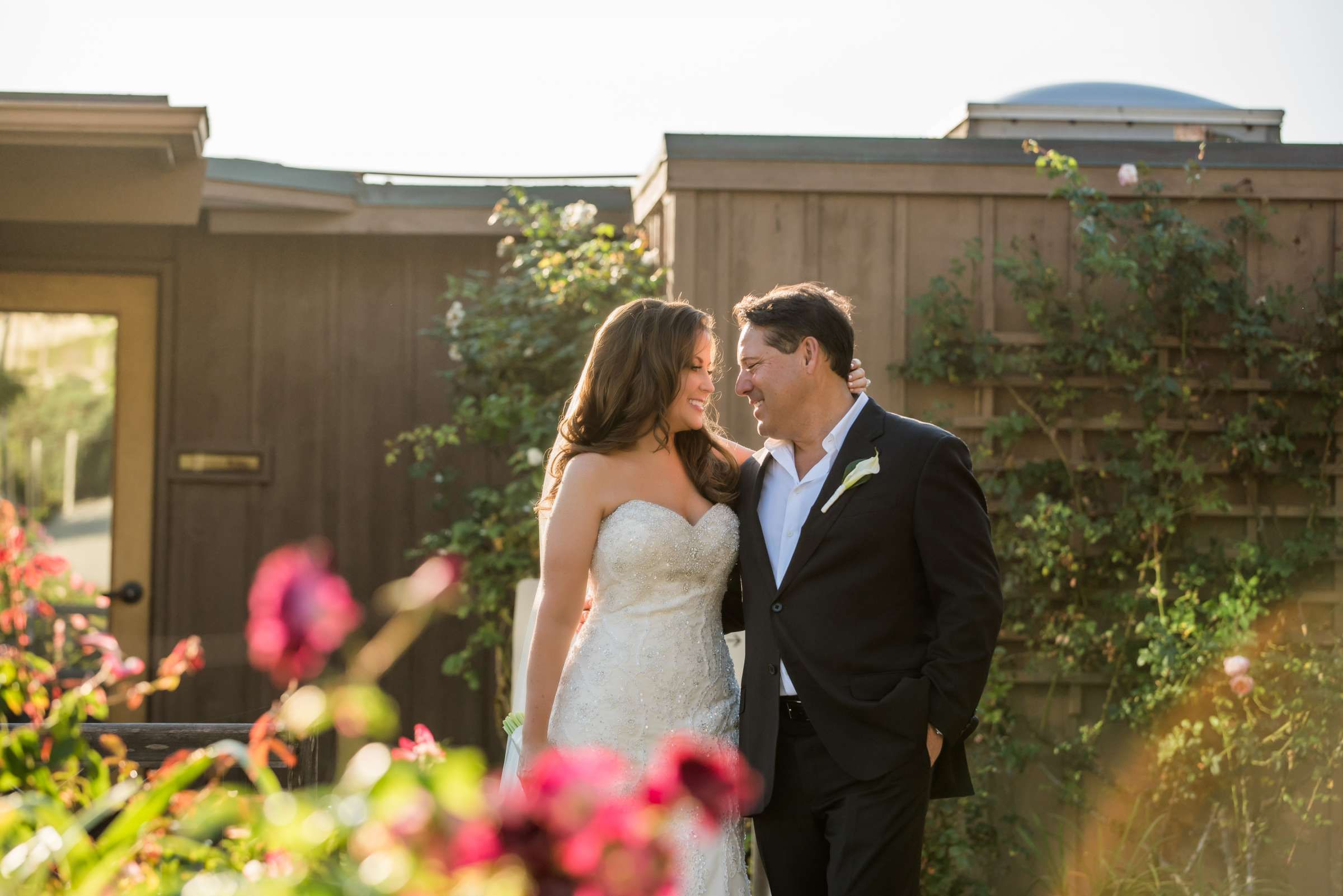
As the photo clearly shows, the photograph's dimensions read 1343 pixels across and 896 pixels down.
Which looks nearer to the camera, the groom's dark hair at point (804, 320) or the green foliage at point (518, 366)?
the groom's dark hair at point (804, 320)

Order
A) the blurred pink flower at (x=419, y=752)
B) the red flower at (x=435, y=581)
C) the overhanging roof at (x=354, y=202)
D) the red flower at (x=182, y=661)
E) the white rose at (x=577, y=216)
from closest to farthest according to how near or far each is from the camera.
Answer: the red flower at (x=435, y=581) < the blurred pink flower at (x=419, y=752) < the red flower at (x=182, y=661) < the white rose at (x=577, y=216) < the overhanging roof at (x=354, y=202)

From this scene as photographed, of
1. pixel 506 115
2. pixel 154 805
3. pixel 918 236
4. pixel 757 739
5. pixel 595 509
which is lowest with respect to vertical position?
pixel 757 739

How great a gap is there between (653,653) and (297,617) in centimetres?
235

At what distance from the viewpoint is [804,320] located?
10.4 ft

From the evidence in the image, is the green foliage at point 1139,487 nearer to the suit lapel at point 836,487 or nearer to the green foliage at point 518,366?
the green foliage at point 518,366

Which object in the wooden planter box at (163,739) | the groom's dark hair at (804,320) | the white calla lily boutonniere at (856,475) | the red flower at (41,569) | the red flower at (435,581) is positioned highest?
the groom's dark hair at (804,320)

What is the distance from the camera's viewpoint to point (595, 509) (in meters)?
3.21

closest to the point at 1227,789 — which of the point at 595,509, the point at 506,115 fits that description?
the point at 595,509

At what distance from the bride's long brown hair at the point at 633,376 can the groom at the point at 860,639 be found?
0.19 meters

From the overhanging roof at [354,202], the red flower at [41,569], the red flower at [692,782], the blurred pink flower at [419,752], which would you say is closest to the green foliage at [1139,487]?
the overhanging roof at [354,202]

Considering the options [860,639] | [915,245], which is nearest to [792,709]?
[860,639]

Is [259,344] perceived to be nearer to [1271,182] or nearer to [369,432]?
[369,432]

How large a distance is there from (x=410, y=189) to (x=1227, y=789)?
4580 mm

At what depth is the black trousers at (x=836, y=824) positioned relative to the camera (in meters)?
2.90
